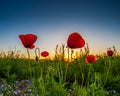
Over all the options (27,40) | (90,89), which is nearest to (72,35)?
(27,40)

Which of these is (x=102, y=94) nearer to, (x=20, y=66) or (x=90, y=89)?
(x=90, y=89)

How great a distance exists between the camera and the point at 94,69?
8.69m

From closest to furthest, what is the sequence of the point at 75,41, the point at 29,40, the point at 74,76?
the point at 75,41 < the point at 29,40 < the point at 74,76

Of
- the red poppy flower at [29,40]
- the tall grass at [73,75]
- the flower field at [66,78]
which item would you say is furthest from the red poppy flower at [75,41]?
the tall grass at [73,75]

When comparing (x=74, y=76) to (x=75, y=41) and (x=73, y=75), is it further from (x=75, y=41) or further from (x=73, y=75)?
(x=75, y=41)

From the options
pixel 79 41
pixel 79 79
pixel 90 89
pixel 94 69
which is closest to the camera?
pixel 79 41

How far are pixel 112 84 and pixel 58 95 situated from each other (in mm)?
2773

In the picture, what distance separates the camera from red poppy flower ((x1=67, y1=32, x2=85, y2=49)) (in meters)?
3.35

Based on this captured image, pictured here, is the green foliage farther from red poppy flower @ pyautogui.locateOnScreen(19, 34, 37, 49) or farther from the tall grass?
red poppy flower @ pyautogui.locateOnScreen(19, 34, 37, 49)

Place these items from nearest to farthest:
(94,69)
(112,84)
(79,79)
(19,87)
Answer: (112,84)
(19,87)
(79,79)
(94,69)

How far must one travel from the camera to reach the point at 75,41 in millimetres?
3389

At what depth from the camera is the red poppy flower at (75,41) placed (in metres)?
3.35

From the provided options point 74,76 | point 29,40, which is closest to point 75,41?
point 29,40

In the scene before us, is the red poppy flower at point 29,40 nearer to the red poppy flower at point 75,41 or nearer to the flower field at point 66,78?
the flower field at point 66,78
